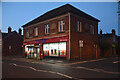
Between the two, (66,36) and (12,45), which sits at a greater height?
(66,36)

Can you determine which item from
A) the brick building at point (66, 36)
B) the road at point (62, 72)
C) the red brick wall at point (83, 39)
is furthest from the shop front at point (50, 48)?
the road at point (62, 72)

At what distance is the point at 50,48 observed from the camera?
22.9m

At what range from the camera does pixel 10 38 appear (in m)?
37.2

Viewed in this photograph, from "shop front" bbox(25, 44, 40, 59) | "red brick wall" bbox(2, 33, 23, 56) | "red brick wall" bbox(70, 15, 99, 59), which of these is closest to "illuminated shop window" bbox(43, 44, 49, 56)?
"shop front" bbox(25, 44, 40, 59)

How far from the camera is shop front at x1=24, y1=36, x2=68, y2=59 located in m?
19.6

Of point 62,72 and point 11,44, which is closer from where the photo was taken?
point 62,72

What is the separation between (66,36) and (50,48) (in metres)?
5.34

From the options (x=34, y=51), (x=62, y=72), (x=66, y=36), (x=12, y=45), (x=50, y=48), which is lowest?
(x=62, y=72)

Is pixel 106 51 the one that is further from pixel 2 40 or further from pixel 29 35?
pixel 2 40

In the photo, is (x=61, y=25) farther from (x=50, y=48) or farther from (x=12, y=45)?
(x=12, y=45)

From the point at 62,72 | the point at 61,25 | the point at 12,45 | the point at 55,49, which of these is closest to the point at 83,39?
the point at 61,25

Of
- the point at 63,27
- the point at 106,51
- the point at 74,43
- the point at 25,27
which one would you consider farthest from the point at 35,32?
the point at 106,51

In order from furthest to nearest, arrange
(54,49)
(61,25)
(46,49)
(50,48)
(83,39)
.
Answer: (46,49)
(50,48)
(54,49)
(83,39)
(61,25)

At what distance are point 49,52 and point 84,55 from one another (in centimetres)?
693
